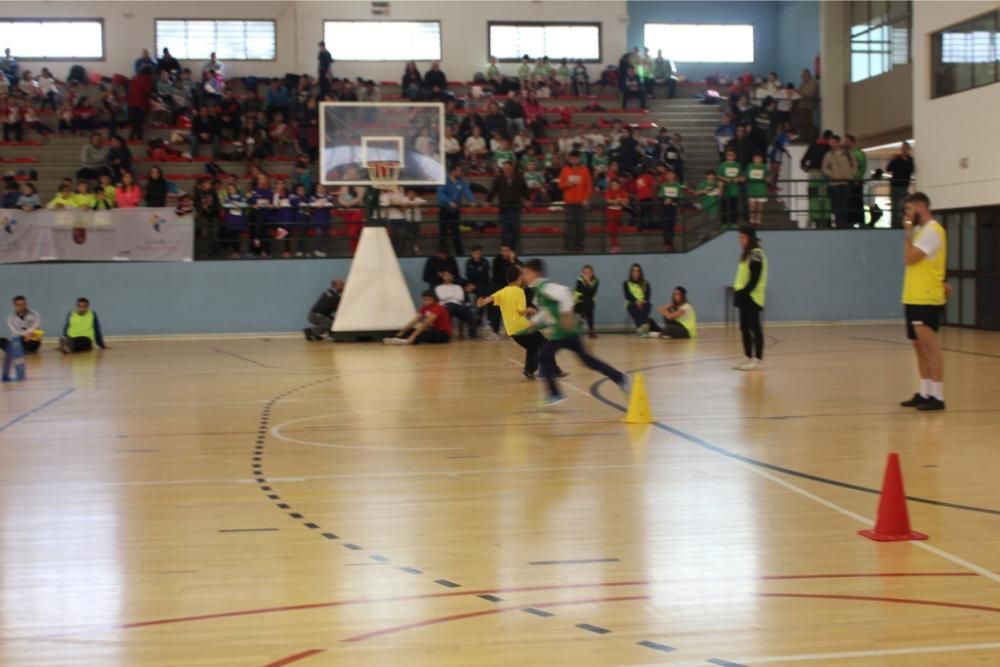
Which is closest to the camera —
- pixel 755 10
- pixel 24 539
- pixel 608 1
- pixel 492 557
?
pixel 492 557

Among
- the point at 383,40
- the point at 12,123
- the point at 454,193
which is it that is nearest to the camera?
the point at 454,193

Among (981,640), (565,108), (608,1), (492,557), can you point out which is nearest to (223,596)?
(492,557)

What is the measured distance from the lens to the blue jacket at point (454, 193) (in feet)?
80.3

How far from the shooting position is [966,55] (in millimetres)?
22750

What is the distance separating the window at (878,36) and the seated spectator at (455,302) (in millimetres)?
12658

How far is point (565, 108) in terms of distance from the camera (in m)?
30.5

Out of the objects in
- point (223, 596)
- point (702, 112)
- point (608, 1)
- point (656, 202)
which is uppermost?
point (608, 1)

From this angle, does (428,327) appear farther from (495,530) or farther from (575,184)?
(495,530)

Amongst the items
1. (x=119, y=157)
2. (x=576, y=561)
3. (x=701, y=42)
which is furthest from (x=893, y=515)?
(x=701, y=42)

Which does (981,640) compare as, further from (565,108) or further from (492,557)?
(565,108)

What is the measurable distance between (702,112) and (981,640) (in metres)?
28.0

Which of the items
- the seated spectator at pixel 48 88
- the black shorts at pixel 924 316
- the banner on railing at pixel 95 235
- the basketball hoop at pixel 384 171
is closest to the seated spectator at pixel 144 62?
the seated spectator at pixel 48 88

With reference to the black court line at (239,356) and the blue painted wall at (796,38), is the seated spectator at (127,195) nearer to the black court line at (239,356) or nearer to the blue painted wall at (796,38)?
the black court line at (239,356)

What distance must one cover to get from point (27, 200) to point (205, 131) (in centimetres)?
595
